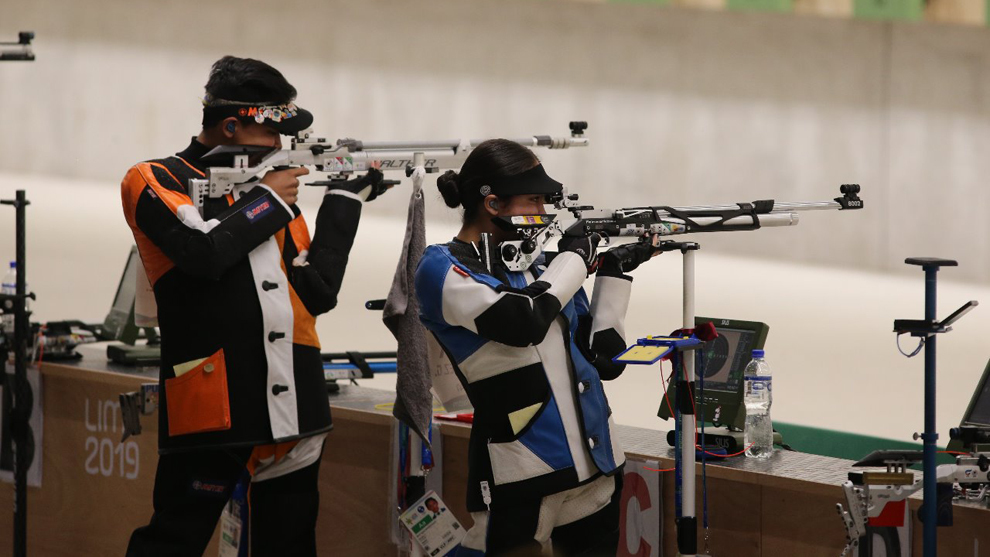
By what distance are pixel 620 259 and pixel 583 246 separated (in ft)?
0.27

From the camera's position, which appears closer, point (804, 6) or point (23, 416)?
point (23, 416)

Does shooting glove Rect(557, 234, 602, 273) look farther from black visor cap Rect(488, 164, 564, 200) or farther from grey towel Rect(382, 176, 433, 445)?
grey towel Rect(382, 176, 433, 445)

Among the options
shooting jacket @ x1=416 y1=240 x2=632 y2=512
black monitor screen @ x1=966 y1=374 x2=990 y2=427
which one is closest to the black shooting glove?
shooting jacket @ x1=416 y1=240 x2=632 y2=512

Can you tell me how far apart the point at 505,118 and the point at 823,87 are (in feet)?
9.68

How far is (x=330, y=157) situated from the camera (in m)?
3.04

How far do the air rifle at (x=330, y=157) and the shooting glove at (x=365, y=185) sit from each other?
0.08 metres

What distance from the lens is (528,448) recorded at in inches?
98.5

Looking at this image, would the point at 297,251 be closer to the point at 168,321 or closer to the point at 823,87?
the point at 168,321

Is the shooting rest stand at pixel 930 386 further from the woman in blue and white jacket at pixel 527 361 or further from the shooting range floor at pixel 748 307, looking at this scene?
the shooting range floor at pixel 748 307

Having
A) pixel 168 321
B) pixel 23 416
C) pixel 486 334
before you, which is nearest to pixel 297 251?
pixel 168 321

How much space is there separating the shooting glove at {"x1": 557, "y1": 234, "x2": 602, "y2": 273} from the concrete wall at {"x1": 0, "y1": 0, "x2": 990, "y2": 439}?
7979 mm

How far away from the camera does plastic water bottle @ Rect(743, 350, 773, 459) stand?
2.96 meters

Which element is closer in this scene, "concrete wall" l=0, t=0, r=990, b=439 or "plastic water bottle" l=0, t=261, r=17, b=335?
"plastic water bottle" l=0, t=261, r=17, b=335

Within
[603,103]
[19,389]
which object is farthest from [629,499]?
[603,103]
